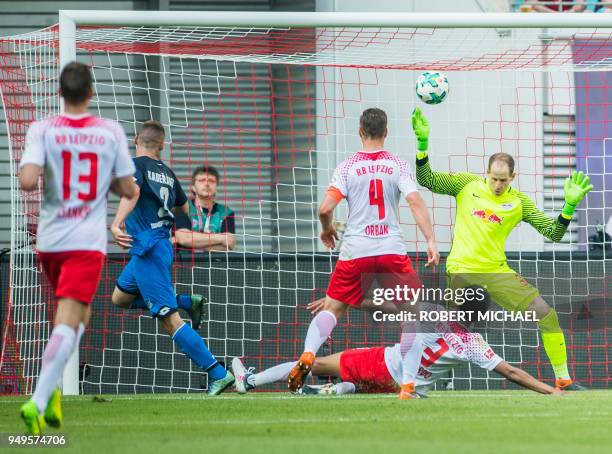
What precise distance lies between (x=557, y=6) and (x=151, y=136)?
7.79m

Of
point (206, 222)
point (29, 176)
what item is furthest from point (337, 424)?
point (206, 222)

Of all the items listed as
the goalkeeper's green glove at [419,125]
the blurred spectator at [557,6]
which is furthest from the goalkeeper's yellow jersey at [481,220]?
the blurred spectator at [557,6]

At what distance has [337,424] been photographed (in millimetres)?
7098

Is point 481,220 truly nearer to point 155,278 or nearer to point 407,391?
point 407,391

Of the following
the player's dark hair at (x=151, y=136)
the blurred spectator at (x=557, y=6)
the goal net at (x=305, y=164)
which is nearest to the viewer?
the player's dark hair at (x=151, y=136)

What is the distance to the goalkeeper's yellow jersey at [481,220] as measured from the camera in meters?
10.4

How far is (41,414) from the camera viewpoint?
6281 millimetres

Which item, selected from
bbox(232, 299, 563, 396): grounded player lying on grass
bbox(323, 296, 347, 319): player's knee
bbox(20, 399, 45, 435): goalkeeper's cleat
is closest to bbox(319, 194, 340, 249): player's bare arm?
bbox(323, 296, 347, 319): player's knee

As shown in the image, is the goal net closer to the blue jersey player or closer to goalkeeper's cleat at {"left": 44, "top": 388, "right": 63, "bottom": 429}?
the blue jersey player

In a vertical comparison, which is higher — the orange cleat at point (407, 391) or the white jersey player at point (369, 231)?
the white jersey player at point (369, 231)

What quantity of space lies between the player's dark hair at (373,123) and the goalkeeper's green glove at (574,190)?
1862mm

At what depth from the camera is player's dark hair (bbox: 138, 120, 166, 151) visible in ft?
32.1

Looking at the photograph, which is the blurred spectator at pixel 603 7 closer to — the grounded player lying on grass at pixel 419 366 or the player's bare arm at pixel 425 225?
the grounded player lying on grass at pixel 419 366

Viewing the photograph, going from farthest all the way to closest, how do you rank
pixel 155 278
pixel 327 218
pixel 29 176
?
pixel 155 278
pixel 327 218
pixel 29 176
